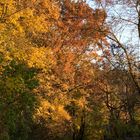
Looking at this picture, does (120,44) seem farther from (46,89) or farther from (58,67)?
(58,67)

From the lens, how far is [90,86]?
39.9 m

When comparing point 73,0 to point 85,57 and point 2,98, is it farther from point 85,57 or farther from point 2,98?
point 2,98

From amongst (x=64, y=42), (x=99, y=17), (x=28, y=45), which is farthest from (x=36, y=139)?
(x=28, y=45)

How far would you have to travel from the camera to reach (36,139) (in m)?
33.0

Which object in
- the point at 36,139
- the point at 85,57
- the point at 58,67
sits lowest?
the point at 36,139

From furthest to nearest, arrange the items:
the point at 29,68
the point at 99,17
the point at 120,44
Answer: the point at 99,17, the point at 120,44, the point at 29,68

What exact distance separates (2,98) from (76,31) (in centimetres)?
1614

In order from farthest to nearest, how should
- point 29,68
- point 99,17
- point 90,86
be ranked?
point 90,86 → point 99,17 → point 29,68

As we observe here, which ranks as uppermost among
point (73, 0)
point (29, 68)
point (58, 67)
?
point (73, 0)

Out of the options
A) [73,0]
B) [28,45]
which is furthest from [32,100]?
[73,0]

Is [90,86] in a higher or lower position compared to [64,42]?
lower

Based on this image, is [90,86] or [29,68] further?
[90,86]

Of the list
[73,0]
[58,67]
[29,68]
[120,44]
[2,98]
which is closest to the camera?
[2,98]

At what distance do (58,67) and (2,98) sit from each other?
14.4 meters
